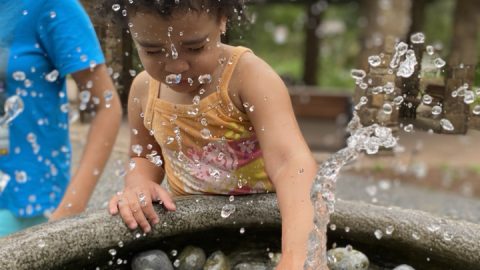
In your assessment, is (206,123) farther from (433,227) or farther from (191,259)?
(433,227)

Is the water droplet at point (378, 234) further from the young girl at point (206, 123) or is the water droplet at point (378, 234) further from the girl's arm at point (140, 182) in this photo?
the girl's arm at point (140, 182)

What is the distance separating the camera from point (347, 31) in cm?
1669

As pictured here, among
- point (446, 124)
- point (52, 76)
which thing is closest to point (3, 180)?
point (52, 76)

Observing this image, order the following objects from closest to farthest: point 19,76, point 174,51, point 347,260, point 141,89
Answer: point 174,51 < point 347,260 < point 141,89 < point 19,76

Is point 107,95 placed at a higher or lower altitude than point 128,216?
higher

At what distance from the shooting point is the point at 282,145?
4.69ft

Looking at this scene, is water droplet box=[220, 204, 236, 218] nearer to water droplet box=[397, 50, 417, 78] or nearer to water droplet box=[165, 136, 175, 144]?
water droplet box=[165, 136, 175, 144]

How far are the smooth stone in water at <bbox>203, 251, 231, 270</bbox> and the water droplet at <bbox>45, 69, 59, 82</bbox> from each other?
721mm

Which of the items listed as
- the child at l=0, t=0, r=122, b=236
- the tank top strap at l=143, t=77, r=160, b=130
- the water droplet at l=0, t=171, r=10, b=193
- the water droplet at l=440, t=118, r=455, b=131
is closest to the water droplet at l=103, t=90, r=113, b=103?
the child at l=0, t=0, r=122, b=236

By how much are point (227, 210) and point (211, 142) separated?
0.55 feet

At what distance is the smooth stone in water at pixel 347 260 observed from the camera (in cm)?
146

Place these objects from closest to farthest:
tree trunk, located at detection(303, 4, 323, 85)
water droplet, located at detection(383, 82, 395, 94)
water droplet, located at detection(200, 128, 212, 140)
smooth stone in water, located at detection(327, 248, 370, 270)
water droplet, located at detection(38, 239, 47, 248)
Result: 1. water droplet, located at detection(38, 239, 47, 248)
2. smooth stone in water, located at detection(327, 248, 370, 270)
3. water droplet, located at detection(200, 128, 212, 140)
4. water droplet, located at detection(383, 82, 395, 94)
5. tree trunk, located at detection(303, 4, 323, 85)

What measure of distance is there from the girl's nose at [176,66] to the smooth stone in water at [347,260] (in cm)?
52

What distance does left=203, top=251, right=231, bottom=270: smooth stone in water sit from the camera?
1478 mm
